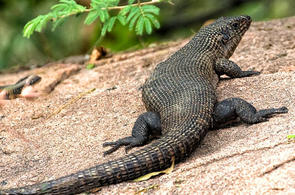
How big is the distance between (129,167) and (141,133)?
107cm

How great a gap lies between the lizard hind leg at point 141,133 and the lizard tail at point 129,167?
59 cm

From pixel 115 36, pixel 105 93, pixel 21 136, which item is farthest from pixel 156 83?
pixel 115 36

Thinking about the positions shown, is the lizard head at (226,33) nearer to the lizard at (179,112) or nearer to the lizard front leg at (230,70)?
the lizard at (179,112)

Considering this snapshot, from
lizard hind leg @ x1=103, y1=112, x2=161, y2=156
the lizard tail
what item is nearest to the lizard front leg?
lizard hind leg @ x1=103, y1=112, x2=161, y2=156

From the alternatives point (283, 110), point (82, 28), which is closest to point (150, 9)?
point (283, 110)

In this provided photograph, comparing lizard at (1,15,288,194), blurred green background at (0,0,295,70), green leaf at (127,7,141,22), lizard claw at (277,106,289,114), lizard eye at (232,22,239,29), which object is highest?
green leaf at (127,7,141,22)

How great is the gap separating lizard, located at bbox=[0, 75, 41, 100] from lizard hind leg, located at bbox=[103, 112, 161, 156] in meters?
3.12

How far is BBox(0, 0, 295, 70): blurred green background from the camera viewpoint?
37.3ft

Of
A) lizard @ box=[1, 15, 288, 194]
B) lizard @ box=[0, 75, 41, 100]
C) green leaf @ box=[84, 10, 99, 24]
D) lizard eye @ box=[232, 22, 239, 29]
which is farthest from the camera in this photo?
lizard @ box=[0, 75, 41, 100]

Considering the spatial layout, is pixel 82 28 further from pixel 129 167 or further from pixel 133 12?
pixel 129 167

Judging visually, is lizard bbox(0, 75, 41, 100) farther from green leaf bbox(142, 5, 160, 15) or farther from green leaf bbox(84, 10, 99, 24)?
green leaf bbox(142, 5, 160, 15)

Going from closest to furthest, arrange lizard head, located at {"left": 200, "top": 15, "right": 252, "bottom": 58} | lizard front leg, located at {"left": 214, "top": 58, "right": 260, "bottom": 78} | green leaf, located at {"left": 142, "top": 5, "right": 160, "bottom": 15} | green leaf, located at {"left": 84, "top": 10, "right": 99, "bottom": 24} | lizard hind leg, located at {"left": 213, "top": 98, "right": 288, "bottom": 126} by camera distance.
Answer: lizard hind leg, located at {"left": 213, "top": 98, "right": 288, "bottom": 126} < green leaf, located at {"left": 142, "top": 5, "right": 160, "bottom": 15} < green leaf, located at {"left": 84, "top": 10, "right": 99, "bottom": 24} < lizard front leg, located at {"left": 214, "top": 58, "right": 260, "bottom": 78} < lizard head, located at {"left": 200, "top": 15, "right": 252, "bottom": 58}

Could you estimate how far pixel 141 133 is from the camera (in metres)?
5.41

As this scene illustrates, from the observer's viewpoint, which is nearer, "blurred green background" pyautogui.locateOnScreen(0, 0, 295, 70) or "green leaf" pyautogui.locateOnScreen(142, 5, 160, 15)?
"green leaf" pyautogui.locateOnScreen(142, 5, 160, 15)
